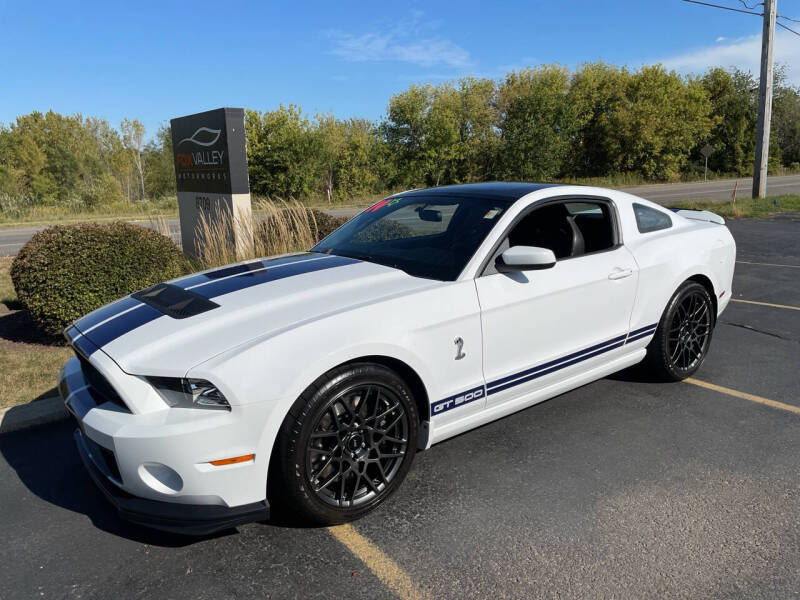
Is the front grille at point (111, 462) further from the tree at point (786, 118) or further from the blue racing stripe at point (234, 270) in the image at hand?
the tree at point (786, 118)

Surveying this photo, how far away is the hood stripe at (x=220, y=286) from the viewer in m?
2.96

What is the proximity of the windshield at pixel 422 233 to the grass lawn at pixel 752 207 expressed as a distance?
15.2m

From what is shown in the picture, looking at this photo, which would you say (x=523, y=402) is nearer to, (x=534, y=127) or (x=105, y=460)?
(x=105, y=460)

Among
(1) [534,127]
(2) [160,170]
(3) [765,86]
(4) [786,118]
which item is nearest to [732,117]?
(4) [786,118]

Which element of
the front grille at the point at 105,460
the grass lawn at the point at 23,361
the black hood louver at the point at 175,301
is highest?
the black hood louver at the point at 175,301

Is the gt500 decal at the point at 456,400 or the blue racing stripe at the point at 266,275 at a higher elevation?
the blue racing stripe at the point at 266,275

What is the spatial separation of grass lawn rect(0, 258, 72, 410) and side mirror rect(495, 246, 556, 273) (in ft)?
12.4

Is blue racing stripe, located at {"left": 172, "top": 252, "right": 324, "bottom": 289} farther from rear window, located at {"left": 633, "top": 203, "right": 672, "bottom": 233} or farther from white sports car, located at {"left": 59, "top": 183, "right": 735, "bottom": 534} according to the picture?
rear window, located at {"left": 633, "top": 203, "right": 672, "bottom": 233}

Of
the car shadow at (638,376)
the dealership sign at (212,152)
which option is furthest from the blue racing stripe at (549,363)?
the dealership sign at (212,152)

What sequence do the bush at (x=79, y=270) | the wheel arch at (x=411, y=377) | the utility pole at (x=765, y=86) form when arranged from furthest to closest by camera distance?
the utility pole at (x=765, y=86), the bush at (x=79, y=270), the wheel arch at (x=411, y=377)

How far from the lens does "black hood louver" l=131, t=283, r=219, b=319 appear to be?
2.97m

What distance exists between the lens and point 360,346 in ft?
9.01

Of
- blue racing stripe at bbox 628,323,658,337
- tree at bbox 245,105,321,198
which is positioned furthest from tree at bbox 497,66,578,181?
blue racing stripe at bbox 628,323,658,337

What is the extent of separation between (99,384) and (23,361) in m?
3.28
